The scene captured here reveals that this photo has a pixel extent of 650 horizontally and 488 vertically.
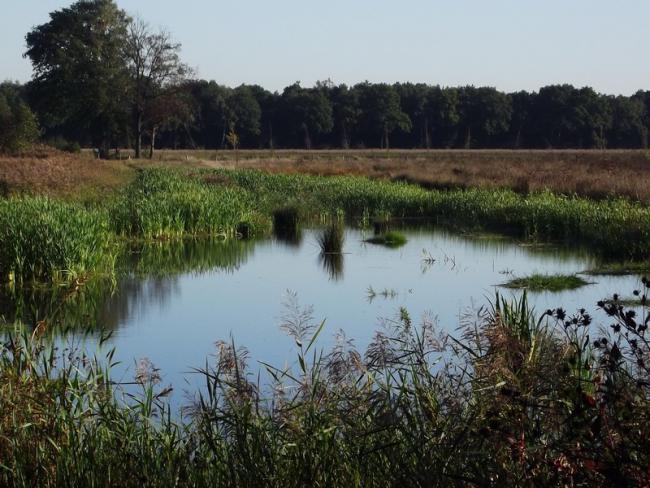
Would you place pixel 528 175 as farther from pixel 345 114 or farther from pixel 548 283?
pixel 345 114

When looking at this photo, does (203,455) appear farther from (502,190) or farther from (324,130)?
(324,130)

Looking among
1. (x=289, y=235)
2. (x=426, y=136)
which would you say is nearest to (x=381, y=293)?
(x=289, y=235)

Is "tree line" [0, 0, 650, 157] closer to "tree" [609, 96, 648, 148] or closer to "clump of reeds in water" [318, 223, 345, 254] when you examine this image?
"tree" [609, 96, 648, 148]

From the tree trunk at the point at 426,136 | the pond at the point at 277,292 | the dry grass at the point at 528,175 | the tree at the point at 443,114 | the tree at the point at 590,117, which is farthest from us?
the tree trunk at the point at 426,136

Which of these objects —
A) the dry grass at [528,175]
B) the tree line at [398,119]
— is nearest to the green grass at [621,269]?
the dry grass at [528,175]

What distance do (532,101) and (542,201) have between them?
2493 inches

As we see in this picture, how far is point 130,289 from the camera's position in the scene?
15.5m

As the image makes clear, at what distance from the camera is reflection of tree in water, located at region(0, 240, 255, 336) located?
42.0 feet

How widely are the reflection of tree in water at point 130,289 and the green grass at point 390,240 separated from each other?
296cm

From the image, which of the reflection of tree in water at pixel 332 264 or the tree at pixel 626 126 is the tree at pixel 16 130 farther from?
the tree at pixel 626 126

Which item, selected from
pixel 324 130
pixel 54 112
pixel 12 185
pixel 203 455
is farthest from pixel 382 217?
pixel 324 130

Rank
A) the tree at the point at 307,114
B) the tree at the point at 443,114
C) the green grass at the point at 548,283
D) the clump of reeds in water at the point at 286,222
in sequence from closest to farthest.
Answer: the green grass at the point at 548,283
the clump of reeds in water at the point at 286,222
the tree at the point at 307,114
the tree at the point at 443,114

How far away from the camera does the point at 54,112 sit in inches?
2186

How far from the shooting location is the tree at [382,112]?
278ft
